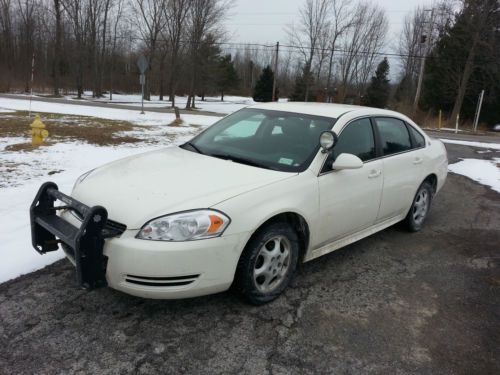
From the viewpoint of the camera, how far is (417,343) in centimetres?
291

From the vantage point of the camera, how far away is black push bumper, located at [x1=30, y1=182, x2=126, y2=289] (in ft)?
8.52

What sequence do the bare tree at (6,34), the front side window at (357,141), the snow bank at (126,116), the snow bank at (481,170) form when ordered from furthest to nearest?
the bare tree at (6,34) < the snow bank at (126,116) < the snow bank at (481,170) < the front side window at (357,141)

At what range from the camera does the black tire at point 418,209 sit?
502 centimetres

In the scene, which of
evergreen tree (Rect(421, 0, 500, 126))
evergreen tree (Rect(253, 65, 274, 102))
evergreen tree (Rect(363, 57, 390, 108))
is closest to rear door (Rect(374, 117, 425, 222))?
evergreen tree (Rect(421, 0, 500, 126))

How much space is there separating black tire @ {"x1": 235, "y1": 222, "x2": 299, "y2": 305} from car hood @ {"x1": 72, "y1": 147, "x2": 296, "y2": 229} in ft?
1.20

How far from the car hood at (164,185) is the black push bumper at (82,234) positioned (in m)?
0.11

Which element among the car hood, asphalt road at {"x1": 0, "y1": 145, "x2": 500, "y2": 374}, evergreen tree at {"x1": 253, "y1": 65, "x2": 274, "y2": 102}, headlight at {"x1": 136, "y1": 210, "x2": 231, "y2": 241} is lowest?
asphalt road at {"x1": 0, "y1": 145, "x2": 500, "y2": 374}

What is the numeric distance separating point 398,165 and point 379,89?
4650 cm

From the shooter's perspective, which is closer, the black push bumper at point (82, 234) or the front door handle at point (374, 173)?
the black push bumper at point (82, 234)

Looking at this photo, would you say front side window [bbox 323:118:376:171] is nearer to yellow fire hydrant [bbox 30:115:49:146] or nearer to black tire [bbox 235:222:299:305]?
black tire [bbox 235:222:299:305]

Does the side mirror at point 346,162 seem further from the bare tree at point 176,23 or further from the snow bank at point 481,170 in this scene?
the bare tree at point 176,23

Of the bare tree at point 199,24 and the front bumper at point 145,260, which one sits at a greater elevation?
the bare tree at point 199,24

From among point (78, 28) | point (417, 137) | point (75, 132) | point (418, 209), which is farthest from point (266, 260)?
point (78, 28)

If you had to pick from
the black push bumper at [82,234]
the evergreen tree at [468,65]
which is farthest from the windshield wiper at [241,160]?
the evergreen tree at [468,65]
